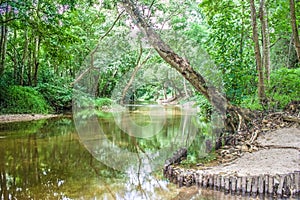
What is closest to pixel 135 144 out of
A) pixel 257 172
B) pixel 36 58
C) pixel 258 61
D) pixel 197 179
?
pixel 197 179

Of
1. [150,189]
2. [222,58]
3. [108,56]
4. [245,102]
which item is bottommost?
[150,189]

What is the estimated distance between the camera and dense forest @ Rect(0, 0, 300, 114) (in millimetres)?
8234

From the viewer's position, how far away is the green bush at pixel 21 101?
43.0 feet

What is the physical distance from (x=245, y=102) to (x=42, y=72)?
13496mm

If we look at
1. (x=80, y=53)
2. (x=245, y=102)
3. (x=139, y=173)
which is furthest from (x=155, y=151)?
(x=80, y=53)

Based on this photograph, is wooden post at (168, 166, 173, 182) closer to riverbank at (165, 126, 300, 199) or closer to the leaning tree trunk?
riverbank at (165, 126, 300, 199)

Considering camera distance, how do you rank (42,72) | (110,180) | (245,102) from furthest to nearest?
(42,72) < (245,102) < (110,180)

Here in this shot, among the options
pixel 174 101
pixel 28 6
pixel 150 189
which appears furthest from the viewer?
pixel 174 101

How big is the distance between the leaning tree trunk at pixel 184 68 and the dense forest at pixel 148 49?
0.03 m

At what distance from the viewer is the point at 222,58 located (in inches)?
364

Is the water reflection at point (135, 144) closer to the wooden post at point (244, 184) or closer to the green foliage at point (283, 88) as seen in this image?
the wooden post at point (244, 184)

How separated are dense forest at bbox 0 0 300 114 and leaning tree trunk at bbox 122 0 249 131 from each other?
1.1 inches

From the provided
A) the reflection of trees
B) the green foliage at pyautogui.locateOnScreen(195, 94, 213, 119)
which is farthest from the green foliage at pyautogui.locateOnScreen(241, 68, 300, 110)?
the reflection of trees

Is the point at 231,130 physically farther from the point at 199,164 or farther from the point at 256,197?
the point at 256,197
